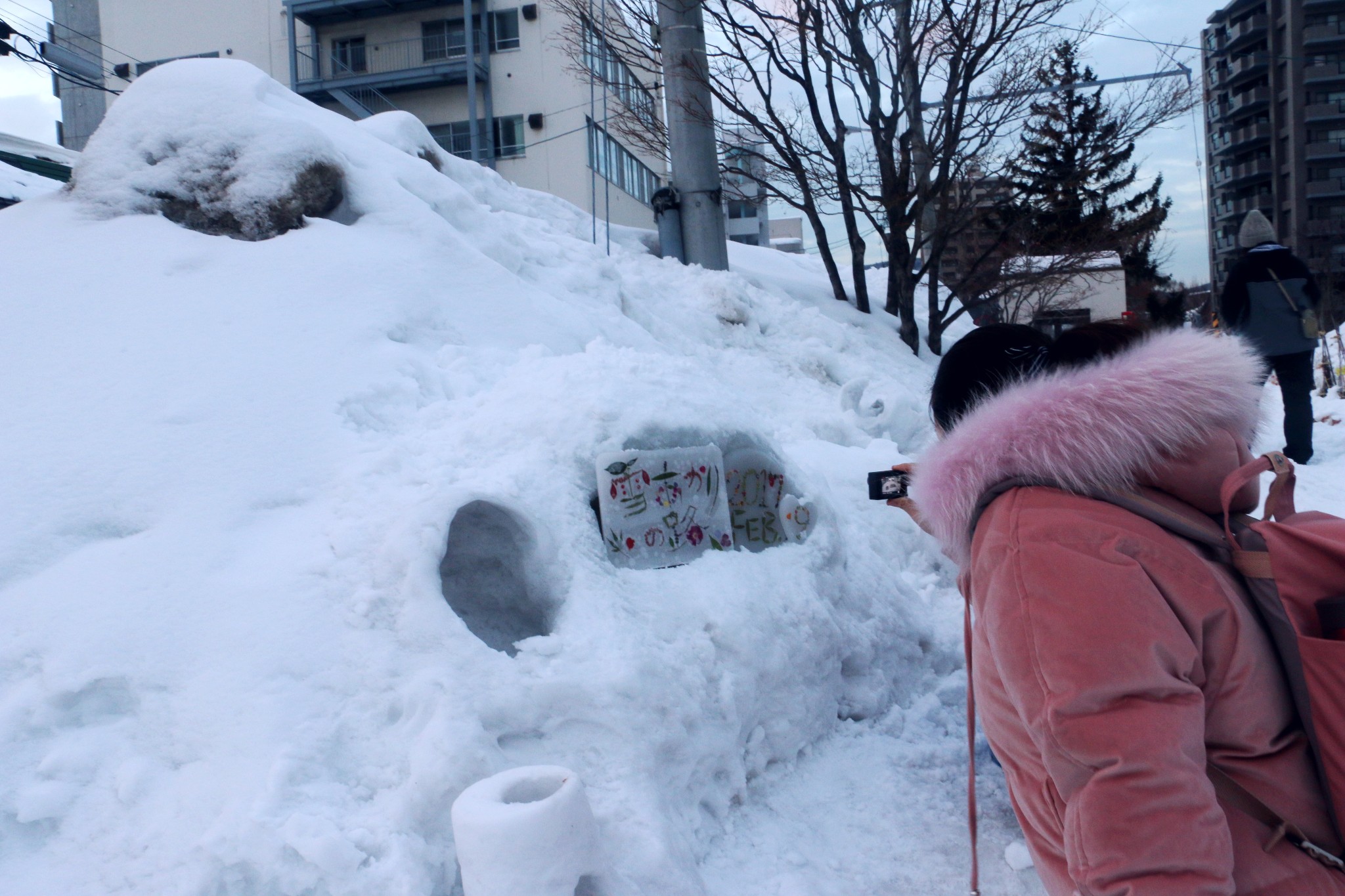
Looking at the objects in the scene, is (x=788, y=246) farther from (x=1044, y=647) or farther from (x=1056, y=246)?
(x=1044, y=647)

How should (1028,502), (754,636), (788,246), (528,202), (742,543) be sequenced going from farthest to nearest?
(788,246) < (528,202) < (742,543) < (754,636) < (1028,502)

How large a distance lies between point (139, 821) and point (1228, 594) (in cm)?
257

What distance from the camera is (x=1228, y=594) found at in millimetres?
1403

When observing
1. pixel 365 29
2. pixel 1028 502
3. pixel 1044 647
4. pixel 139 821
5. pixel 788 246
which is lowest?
pixel 139 821

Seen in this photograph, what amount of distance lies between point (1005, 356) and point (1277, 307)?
631cm

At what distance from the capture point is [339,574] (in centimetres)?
300

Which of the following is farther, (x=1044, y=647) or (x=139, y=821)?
(x=139, y=821)

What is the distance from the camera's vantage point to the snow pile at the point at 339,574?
246 centimetres

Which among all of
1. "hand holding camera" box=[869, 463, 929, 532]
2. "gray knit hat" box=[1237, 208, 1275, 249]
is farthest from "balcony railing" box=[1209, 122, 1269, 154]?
"hand holding camera" box=[869, 463, 929, 532]

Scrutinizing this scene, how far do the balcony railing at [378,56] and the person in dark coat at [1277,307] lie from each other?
78.7 feet

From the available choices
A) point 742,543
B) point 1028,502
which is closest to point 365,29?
point 742,543

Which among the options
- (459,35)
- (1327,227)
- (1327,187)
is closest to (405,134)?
(459,35)

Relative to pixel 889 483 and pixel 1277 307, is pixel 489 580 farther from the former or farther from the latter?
pixel 1277 307

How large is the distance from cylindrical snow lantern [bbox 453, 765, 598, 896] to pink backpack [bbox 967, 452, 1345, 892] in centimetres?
140
